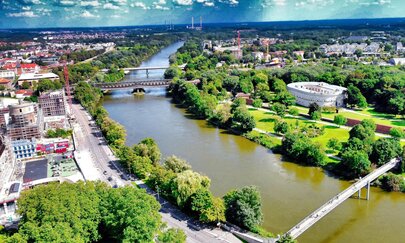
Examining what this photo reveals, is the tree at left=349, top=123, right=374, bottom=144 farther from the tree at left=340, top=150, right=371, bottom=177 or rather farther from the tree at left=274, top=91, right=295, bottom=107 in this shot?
the tree at left=274, top=91, right=295, bottom=107

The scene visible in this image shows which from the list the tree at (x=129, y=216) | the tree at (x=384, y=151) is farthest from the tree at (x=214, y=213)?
the tree at (x=384, y=151)

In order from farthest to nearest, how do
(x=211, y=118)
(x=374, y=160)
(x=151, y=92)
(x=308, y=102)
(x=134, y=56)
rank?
(x=134, y=56) → (x=151, y=92) → (x=308, y=102) → (x=211, y=118) → (x=374, y=160)

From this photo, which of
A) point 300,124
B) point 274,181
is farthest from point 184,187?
point 300,124

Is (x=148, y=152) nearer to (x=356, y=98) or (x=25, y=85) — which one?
(x=356, y=98)

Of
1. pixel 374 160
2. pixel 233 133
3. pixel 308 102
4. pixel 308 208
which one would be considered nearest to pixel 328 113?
pixel 308 102

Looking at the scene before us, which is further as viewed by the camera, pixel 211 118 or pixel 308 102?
pixel 308 102

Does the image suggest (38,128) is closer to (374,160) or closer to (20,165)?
(20,165)

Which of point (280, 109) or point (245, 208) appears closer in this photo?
point (245, 208)
